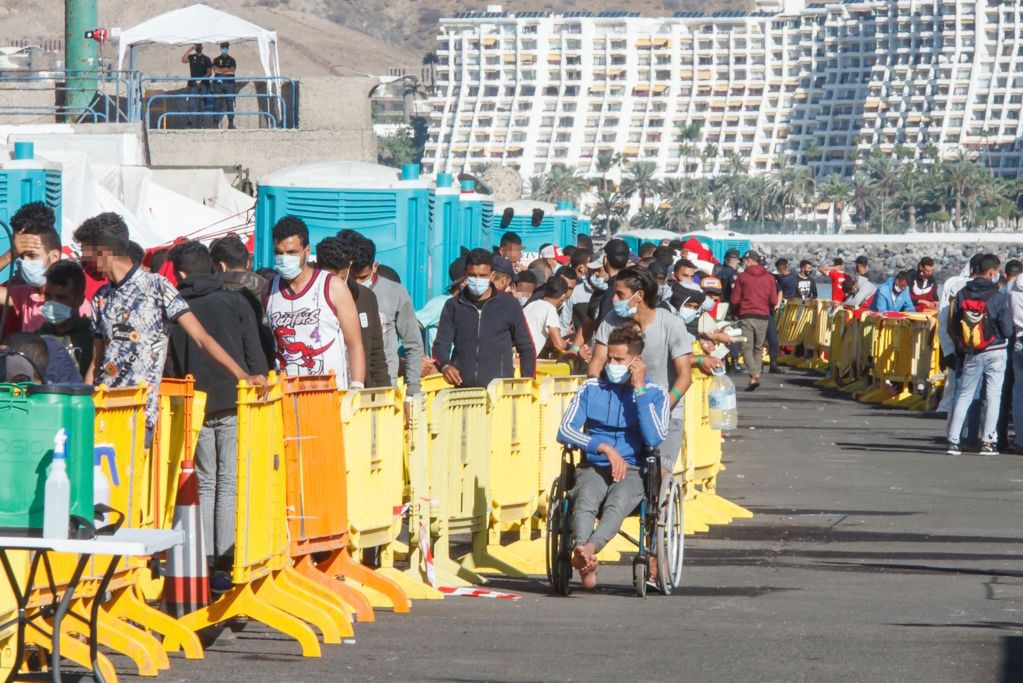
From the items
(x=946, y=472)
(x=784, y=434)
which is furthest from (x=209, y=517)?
(x=784, y=434)

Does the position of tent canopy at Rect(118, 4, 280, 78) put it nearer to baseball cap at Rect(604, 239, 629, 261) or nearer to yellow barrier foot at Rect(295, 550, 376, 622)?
baseball cap at Rect(604, 239, 629, 261)

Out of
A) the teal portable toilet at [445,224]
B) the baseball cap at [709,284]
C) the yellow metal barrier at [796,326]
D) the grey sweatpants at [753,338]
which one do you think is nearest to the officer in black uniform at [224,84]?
the teal portable toilet at [445,224]

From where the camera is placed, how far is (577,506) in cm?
995

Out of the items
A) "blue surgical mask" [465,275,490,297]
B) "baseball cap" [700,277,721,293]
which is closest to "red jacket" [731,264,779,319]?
"baseball cap" [700,277,721,293]

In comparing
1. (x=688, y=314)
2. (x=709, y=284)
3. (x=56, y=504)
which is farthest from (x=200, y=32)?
(x=56, y=504)

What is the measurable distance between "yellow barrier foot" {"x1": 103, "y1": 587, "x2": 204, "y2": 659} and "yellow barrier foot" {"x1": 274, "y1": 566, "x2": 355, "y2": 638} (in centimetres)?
60

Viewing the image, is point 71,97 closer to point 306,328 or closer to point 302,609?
point 306,328

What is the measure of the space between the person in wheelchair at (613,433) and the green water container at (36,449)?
12.0ft

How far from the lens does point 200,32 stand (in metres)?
31.8

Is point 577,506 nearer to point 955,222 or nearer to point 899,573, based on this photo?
point 899,573

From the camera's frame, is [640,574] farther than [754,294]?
No

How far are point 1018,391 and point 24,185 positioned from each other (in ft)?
28.9

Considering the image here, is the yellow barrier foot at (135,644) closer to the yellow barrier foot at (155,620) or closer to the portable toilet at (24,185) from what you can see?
the yellow barrier foot at (155,620)

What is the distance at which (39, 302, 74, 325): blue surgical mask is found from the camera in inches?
352
